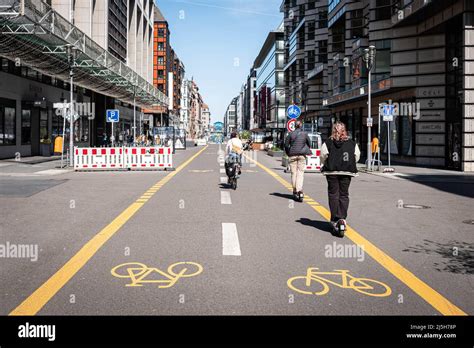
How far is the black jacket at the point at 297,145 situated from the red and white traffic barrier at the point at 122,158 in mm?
11004

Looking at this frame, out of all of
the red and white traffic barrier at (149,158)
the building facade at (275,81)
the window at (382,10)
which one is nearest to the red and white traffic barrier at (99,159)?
the red and white traffic barrier at (149,158)

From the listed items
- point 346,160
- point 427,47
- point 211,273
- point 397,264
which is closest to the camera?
point 211,273

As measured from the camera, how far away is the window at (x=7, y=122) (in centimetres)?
3038

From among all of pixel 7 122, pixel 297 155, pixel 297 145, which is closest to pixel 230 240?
pixel 297 155

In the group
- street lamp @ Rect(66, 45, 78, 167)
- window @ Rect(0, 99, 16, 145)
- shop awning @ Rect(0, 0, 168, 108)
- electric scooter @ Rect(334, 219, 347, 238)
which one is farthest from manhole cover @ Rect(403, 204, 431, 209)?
window @ Rect(0, 99, 16, 145)

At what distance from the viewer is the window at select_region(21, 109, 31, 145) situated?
3356cm

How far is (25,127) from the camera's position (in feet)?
112

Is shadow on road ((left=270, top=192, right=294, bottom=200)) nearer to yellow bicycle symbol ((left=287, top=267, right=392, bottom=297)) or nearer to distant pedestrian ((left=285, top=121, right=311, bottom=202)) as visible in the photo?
distant pedestrian ((left=285, top=121, right=311, bottom=202))

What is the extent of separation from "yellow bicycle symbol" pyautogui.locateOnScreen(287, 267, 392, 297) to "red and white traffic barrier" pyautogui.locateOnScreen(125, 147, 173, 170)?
18869 mm

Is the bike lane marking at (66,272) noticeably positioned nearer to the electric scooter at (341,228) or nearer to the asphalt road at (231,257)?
the asphalt road at (231,257)
